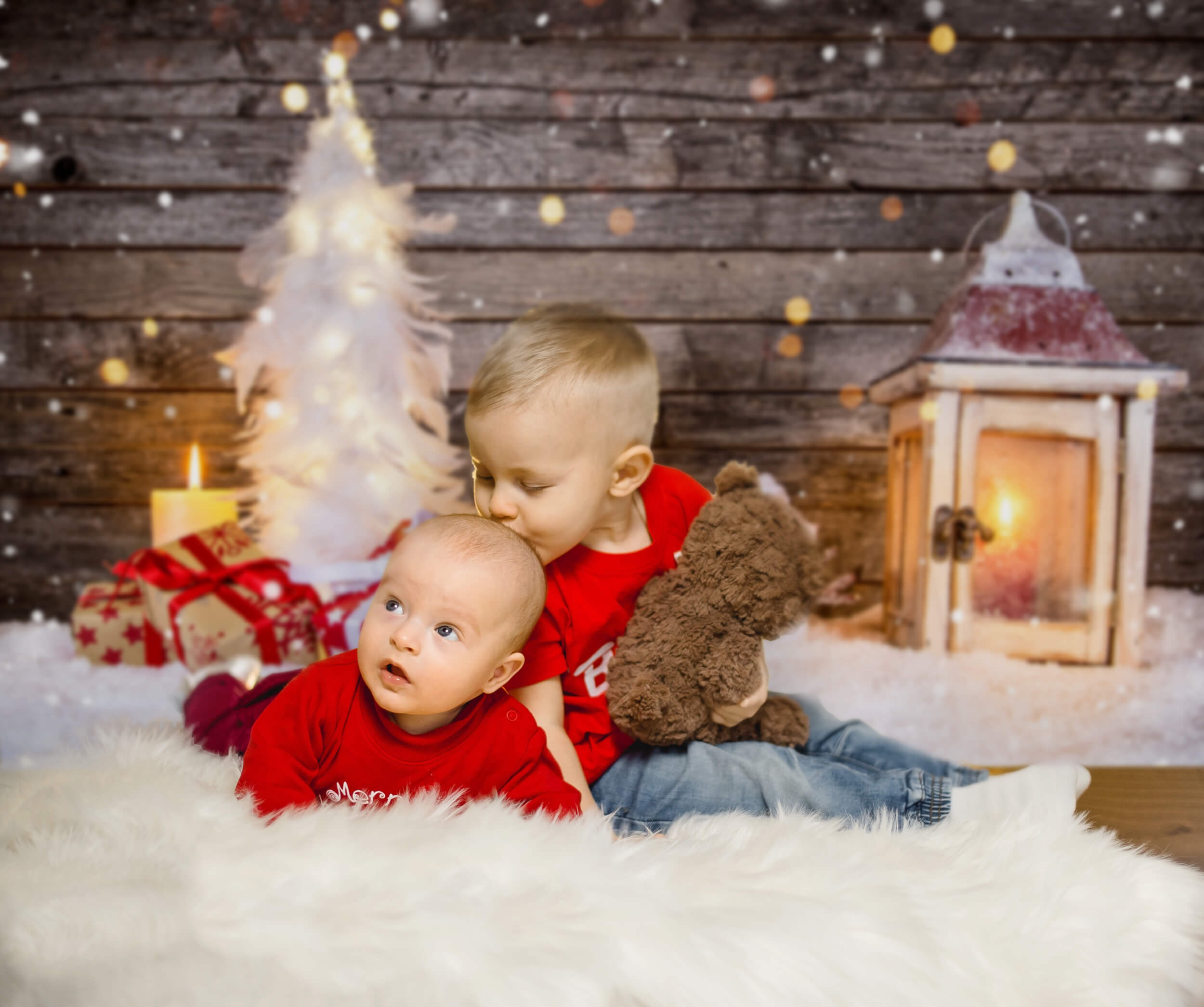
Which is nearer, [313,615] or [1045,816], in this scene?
[1045,816]

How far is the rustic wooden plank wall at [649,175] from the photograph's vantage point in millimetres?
1832

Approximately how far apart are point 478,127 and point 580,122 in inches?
8.9

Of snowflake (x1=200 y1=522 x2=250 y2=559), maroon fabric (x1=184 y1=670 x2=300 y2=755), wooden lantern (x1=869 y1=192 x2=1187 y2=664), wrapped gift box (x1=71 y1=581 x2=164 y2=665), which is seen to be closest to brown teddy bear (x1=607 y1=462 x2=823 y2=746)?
maroon fabric (x1=184 y1=670 x2=300 y2=755)

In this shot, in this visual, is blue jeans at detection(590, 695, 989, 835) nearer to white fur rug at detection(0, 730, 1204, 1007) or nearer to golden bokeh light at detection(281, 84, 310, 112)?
white fur rug at detection(0, 730, 1204, 1007)

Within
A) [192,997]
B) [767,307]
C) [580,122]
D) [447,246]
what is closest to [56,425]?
[447,246]

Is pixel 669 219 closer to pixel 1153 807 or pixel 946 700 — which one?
pixel 946 700

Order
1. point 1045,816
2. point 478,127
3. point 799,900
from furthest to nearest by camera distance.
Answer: point 478,127 < point 1045,816 < point 799,900

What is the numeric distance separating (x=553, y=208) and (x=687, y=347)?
17.0 inches

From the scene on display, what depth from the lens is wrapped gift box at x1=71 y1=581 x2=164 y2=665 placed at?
1432mm

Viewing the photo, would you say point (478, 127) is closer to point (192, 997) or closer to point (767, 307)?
point (767, 307)

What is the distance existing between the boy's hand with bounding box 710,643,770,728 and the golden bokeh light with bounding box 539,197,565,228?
4.32 ft

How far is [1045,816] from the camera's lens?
0.75m

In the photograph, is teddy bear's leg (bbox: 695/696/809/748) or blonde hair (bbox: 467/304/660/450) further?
teddy bear's leg (bbox: 695/696/809/748)

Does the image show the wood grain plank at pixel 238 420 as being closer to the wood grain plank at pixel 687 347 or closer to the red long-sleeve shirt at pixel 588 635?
the wood grain plank at pixel 687 347
